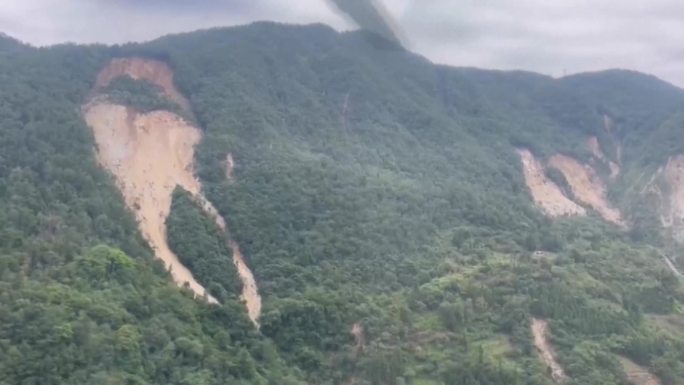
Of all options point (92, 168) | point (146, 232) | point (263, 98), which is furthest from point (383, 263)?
point (263, 98)

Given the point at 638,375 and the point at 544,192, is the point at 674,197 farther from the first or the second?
the point at 638,375

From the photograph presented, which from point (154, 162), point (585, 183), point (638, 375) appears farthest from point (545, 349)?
point (585, 183)

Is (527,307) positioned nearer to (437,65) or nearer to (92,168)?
(92,168)

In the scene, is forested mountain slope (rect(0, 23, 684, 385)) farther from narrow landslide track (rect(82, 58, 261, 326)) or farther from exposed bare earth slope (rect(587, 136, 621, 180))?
exposed bare earth slope (rect(587, 136, 621, 180))

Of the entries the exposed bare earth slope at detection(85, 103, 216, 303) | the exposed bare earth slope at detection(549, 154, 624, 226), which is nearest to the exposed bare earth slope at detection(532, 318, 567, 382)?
the exposed bare earth slope at detection(85, 103, 216, 303)

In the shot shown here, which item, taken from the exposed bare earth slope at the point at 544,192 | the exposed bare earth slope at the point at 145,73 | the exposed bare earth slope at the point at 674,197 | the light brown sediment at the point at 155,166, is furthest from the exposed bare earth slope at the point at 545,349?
the exposed bare earth slope at the point at 145,73

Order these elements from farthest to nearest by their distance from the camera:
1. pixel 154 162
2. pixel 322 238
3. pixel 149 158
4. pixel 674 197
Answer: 1. pixel 674 197
2. pixel 149 158
3. pixel 154 162
4. pixel 322 238
